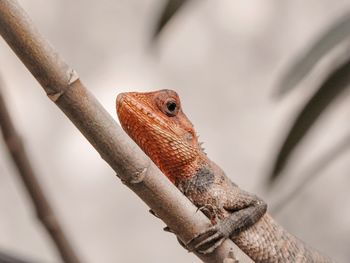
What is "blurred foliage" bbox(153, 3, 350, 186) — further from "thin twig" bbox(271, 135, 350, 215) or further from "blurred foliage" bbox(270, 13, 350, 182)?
"thin twig" bbox(271, 135, 350, 215)

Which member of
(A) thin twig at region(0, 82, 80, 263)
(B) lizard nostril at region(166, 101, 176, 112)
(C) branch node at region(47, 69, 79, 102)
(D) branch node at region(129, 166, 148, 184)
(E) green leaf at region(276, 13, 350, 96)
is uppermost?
(E) green leaf at region(276, 13, 350, 96)

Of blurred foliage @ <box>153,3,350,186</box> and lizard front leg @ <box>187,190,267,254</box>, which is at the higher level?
blurred foliage @ <box>153,3,350,186</box>

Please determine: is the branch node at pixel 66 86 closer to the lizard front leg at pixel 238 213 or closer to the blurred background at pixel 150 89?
the lizard front leg at pixel 238 213

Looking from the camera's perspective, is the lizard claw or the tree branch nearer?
the tree branch

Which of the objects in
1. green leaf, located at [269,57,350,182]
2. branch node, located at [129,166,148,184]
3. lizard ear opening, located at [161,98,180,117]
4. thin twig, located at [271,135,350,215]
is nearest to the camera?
branch node, located at [129,166,148,184]

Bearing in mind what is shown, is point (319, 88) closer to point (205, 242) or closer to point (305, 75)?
point (305, 75)

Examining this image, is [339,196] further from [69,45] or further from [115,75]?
[69,45]

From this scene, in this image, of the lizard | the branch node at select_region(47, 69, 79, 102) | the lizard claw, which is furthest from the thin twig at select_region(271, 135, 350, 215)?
the branch node at select_region(47, 69, 79, 102)

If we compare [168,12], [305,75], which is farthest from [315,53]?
[168,12]

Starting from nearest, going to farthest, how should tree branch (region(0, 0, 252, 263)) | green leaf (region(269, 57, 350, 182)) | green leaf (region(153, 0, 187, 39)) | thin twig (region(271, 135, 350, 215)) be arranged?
tree branch (region(0, 0, 252, 263))
green leaf (region(269, 57, 350, 182))
green leaf (region(153, 0, 187, 39))
thin twig (region(271, 135, 350, 215))
